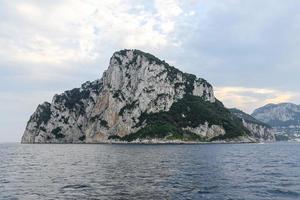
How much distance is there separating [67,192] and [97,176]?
21545mm

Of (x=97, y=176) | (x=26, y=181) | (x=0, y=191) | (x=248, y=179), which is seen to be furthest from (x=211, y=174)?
(x=0, y=191)

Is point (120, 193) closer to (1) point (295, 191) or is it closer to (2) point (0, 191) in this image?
(2) point (0, 191)

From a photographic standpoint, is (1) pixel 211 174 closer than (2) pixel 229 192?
No

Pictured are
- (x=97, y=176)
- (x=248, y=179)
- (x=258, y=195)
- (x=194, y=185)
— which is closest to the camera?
(x=258, y=195)

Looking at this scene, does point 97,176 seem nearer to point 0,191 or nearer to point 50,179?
point 50,179

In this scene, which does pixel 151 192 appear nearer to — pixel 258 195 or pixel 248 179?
pixel 258 195

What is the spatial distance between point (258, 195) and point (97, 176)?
119ft

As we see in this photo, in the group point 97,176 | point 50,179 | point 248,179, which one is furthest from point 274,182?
point 50,179

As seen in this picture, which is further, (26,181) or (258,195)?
(26,181)

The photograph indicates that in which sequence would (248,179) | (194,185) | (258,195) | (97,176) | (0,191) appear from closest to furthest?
(258,195)
(0,191)
(194,185)
(248,179)
(97,176)

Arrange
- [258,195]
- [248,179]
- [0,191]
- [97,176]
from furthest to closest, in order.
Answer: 1. [97,176]
2. [248,179]
3. [0,191]
4. [258,195]

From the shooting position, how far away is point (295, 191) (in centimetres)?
5809

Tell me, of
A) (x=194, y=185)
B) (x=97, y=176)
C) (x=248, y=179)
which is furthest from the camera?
(x=97, y=176)

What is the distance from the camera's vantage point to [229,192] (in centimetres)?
5800
